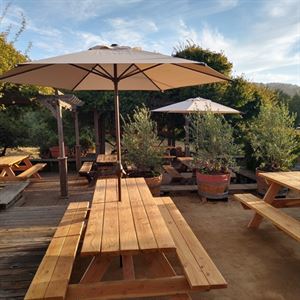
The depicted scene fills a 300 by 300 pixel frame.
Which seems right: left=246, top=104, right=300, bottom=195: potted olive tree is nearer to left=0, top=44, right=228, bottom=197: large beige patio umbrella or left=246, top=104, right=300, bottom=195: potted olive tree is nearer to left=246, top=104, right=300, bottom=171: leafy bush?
left=246, top=104, right=300, bottom=171: leafy bush

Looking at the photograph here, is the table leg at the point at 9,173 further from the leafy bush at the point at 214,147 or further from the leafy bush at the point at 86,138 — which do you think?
the leafy bush at the point at 86,138

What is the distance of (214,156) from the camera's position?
5512mm

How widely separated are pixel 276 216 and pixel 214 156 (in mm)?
2217

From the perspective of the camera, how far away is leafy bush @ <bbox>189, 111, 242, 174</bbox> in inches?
215

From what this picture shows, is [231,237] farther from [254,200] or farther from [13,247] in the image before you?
[13,247]

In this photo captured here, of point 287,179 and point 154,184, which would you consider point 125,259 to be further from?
point 154,184

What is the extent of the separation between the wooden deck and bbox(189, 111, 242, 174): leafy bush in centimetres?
273

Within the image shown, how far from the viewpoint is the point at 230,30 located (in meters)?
8.16

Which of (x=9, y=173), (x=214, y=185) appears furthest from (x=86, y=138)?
(x=214, y=185)

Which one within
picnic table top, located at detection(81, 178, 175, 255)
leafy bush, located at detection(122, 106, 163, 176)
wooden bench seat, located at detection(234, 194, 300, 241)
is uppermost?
leafy bush, located at detection(122, 106, 163, 176)

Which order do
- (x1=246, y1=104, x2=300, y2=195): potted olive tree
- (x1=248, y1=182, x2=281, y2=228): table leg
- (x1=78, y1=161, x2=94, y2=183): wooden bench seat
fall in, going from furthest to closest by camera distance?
(x1=78, y1=161, x2=94, y2=183): wooden bench seat → (x1=246, y1=104, x2=300, y2=195): potted olive tree → (x1=248, y1=182, x2=281, y2=228): table leg

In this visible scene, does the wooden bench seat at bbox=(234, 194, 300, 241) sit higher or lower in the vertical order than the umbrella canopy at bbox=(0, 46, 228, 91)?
lower

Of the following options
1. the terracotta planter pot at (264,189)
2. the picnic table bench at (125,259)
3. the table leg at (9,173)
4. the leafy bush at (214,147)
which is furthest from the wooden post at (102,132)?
the picnic table bench at (125,259)

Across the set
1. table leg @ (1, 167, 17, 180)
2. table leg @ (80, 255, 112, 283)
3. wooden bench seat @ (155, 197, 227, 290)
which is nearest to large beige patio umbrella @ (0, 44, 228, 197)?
wooden bench seat @ (155, 197, 227, 290)
